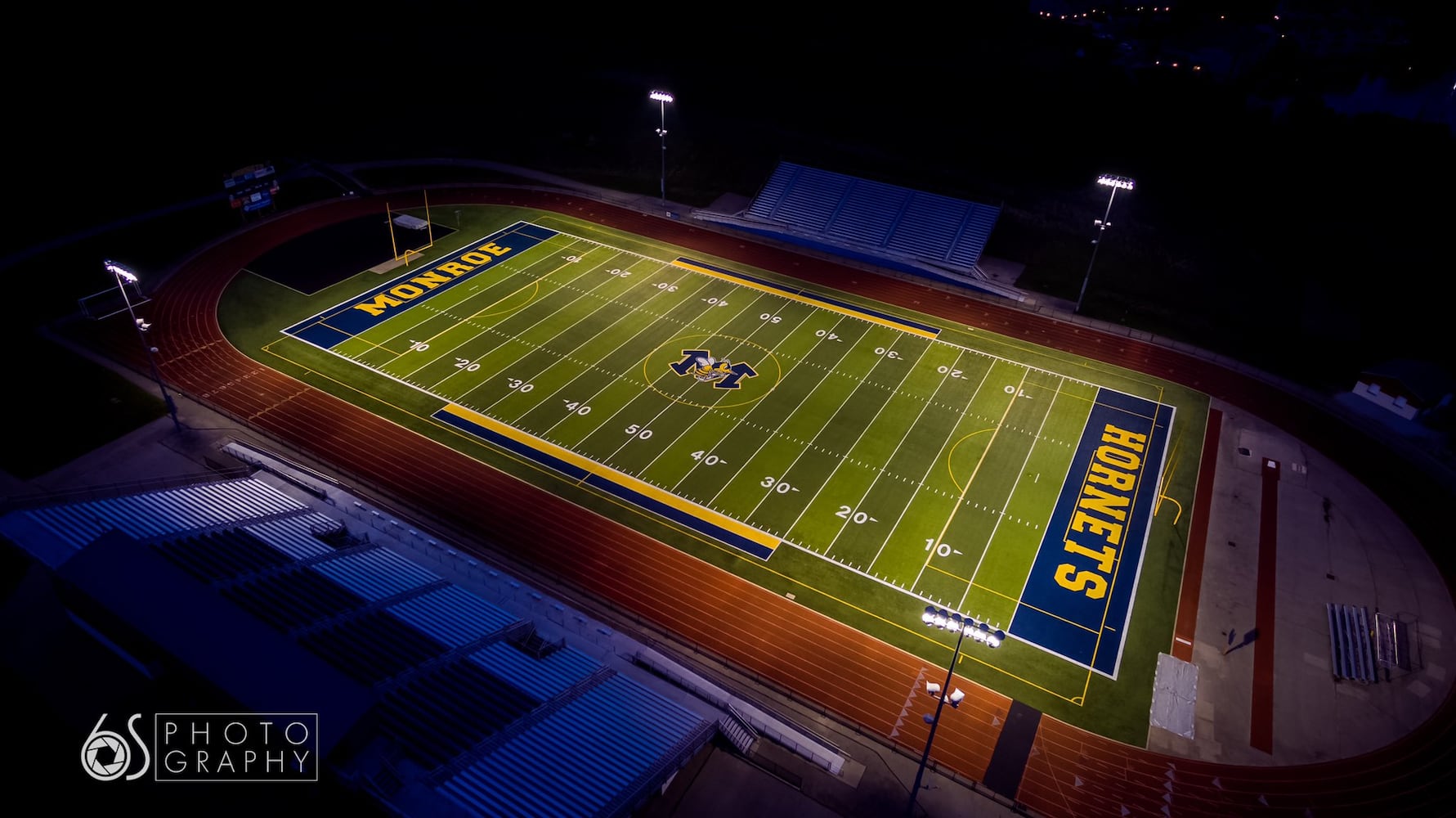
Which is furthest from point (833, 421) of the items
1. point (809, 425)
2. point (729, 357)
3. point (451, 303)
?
point (451, 303)

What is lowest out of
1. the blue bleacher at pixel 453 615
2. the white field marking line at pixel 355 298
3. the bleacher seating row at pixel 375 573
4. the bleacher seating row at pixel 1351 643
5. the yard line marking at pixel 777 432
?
the bleacher seating row at pixel 375 573

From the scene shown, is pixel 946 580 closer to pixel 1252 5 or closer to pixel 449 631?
pixel 449 631

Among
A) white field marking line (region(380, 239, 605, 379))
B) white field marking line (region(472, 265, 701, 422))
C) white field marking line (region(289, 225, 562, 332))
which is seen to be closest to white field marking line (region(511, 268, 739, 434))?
white field marking line (region(472, 265, 701, 422))

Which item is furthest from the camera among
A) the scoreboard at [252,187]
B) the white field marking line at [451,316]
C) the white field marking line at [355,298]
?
the scoreboard at [252,187]

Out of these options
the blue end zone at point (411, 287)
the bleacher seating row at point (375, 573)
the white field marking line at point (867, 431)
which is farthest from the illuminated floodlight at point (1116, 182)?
the bleacher seating row at point (375, 573)

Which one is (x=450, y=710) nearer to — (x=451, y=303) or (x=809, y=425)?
(x=809, y=425)

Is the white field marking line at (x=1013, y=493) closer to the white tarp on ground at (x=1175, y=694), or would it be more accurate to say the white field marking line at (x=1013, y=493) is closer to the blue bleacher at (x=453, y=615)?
the white tarp on ground at (x=1175, y=694)
